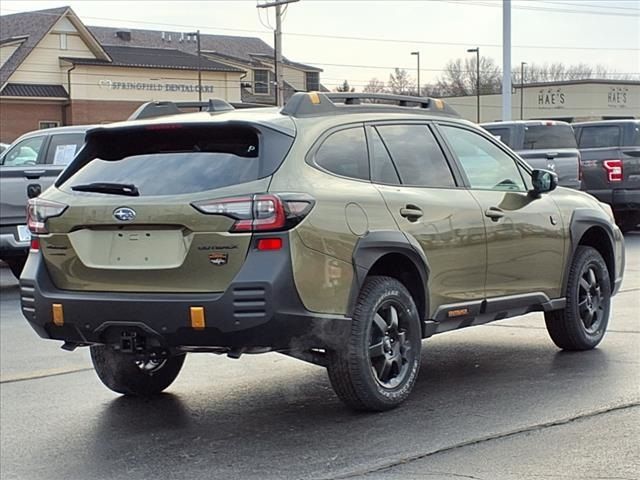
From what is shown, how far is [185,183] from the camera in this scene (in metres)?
5.60

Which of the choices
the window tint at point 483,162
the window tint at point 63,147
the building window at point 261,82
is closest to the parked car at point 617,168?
the window tint at point 63,147

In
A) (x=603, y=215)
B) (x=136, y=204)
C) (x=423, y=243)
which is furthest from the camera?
(x=603, y=215)

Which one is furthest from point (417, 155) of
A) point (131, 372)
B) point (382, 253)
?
point (131, 372)

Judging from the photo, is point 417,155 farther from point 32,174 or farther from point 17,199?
point 32,174

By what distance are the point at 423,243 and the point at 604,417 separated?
1428 millimetres

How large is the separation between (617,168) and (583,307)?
1118 centimetres

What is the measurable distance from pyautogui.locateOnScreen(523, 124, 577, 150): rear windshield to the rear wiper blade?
14011mm

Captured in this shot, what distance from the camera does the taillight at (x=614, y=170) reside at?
1820 cm

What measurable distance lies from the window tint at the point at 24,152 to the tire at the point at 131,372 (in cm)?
833

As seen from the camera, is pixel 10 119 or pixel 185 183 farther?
pixel 10 119

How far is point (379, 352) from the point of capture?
593 centimetres

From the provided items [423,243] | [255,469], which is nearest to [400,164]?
[423,243]

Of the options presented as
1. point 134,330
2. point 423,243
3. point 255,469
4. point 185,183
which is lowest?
point 255,469

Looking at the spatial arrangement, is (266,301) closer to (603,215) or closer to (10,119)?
(603,215)
